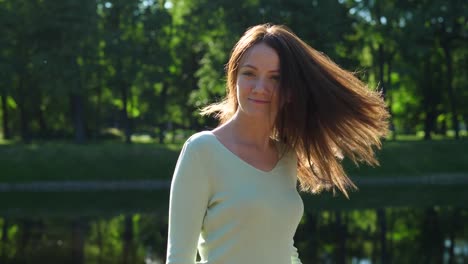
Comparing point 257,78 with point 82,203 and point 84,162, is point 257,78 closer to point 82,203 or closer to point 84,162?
point 82,203

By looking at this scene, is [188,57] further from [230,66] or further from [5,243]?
[230,66]

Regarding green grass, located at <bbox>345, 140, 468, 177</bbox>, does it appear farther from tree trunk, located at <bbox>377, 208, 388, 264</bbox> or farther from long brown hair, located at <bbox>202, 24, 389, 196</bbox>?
long brown hair, located at <bbox>202, 24, 389, 196</bbox>

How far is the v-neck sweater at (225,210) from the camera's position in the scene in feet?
9.07

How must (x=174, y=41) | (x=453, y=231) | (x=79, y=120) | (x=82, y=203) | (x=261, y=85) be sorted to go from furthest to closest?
(x=174, y=41), (x=79, y=120), (x=82, y=203), (x=453, y=231), (x=261, y=85)

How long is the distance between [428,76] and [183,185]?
45.1 m

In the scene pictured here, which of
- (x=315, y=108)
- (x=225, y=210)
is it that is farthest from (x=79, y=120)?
(x=225, y=210)

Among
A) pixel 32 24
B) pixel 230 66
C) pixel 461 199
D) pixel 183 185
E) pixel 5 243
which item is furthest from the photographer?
pixel 32 24

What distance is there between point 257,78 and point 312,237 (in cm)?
1451

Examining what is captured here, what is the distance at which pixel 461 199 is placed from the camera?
24.4m

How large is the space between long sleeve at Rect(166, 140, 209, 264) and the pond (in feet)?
38.2

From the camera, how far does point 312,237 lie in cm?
1728

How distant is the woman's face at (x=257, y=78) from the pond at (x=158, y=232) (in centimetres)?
Answer: 1138

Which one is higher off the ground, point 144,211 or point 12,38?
point 12,38

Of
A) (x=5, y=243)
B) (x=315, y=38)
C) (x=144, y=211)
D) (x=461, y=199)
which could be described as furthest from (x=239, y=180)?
(x=315, y=38)
